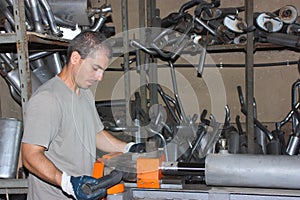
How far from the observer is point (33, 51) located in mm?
2086

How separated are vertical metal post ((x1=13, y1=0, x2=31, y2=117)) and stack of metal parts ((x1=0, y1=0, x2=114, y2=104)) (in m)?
0.24

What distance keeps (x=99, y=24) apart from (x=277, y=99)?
1.41 meters

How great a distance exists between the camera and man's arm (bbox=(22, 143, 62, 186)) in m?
1.07

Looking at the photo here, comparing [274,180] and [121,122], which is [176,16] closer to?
[121,122]

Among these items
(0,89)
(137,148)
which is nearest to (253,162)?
(137,148)

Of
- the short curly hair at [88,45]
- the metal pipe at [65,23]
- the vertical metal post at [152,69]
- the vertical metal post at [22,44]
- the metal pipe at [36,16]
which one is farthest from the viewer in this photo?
the vertical metal post at [152,69]

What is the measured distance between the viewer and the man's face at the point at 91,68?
1224mm

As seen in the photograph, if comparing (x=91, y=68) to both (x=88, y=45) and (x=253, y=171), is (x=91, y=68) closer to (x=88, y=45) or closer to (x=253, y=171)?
(x=88, y=45)

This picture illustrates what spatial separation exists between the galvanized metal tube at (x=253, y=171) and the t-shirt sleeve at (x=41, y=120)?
49cm

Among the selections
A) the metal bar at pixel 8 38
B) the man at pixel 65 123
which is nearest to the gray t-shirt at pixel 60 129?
the man at pixel 65 123

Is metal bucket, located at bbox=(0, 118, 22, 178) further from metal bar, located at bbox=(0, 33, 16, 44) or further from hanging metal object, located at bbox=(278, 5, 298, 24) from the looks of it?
hanging metal object, located at bbox=(278, 5, 298, 24)

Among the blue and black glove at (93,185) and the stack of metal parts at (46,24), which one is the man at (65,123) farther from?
the stack of metal parts at (46,24)

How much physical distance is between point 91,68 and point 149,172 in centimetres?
44

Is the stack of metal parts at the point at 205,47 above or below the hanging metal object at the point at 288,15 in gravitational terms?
below
